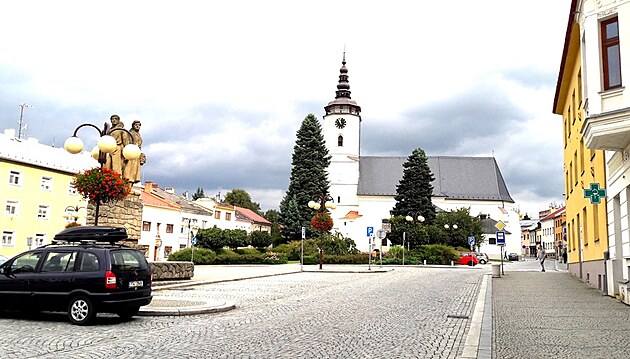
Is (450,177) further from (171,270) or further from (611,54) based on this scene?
(611,54)

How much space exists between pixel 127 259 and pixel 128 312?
3.47ft

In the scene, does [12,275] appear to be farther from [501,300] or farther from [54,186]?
[54,186]

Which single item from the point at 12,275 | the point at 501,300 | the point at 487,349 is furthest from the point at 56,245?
the point at 501,300

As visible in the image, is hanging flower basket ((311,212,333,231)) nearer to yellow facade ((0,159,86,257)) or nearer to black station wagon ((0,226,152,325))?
yellow facade ((0,159,86,257))

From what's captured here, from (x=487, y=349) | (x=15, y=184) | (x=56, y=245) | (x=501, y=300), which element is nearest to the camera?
(x=487, y=349)

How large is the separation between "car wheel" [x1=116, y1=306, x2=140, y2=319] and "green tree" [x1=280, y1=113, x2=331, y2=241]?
60.7 m

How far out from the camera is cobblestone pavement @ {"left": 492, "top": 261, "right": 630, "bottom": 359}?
8898 mm

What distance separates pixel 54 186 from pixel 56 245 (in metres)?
47.8

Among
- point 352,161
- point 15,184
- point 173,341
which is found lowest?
point 173,341

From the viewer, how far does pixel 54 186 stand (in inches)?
2212

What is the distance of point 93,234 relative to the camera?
1349 cm

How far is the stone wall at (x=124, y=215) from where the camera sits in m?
19.8

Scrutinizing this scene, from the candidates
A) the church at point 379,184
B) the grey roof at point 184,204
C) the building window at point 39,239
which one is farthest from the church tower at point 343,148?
the building window at point 39,239

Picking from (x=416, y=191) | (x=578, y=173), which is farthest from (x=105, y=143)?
(x=416, y=191)
